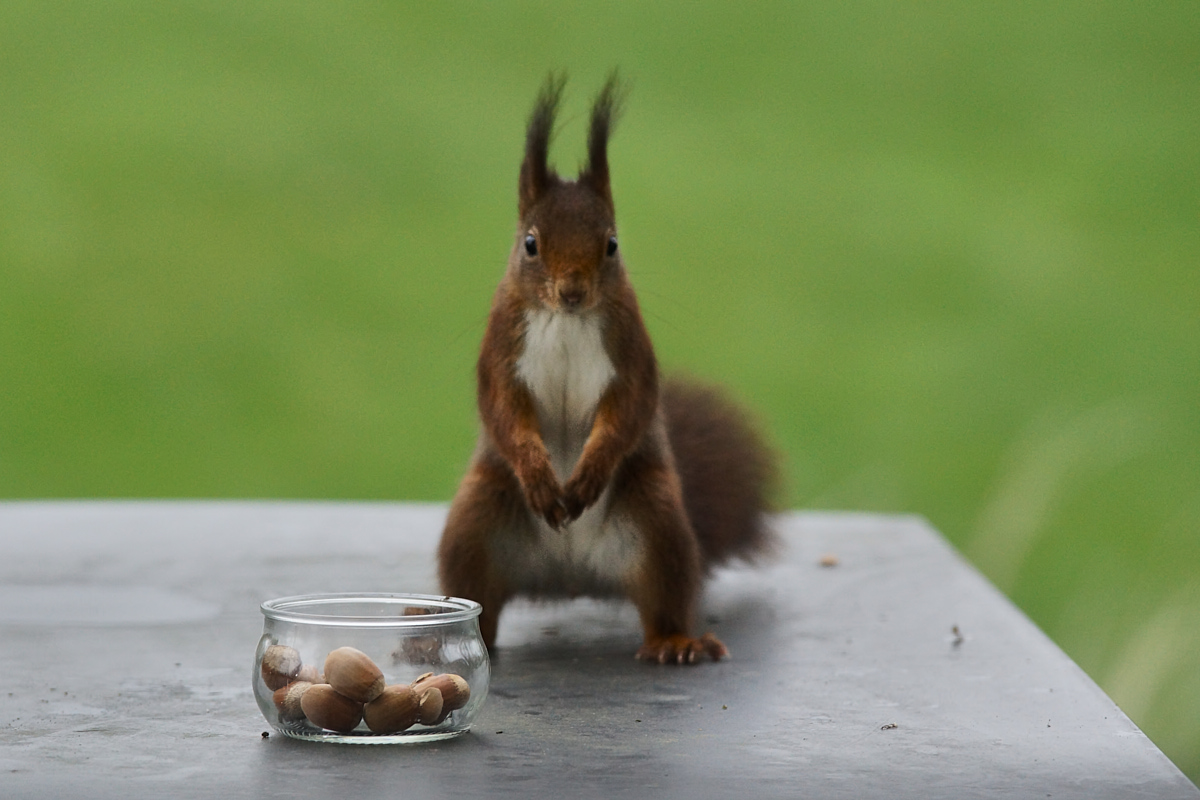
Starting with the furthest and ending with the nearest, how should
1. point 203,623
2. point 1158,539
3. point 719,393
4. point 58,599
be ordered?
point 1158,539 → point 719,393 → point 58,599 → point 203,623

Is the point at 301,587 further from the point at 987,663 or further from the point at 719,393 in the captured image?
the point at 987,663

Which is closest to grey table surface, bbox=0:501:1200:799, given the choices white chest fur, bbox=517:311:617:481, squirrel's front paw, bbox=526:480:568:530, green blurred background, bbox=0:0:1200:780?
squirrel's front paw, bbox=526:480:568:530

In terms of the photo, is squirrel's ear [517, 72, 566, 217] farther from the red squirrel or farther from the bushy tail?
the bushy tail

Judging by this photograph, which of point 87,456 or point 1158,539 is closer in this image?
point 1158,539

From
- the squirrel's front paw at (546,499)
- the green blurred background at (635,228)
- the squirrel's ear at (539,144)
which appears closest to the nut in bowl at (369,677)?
the squirrel's front paw at (546,499)

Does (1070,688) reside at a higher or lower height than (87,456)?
lower

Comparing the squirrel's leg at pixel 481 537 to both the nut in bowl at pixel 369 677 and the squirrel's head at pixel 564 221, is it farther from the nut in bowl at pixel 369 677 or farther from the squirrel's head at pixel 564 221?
the nut in bowl at pixel 369 677

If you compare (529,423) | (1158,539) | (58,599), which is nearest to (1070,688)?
(529,423)
